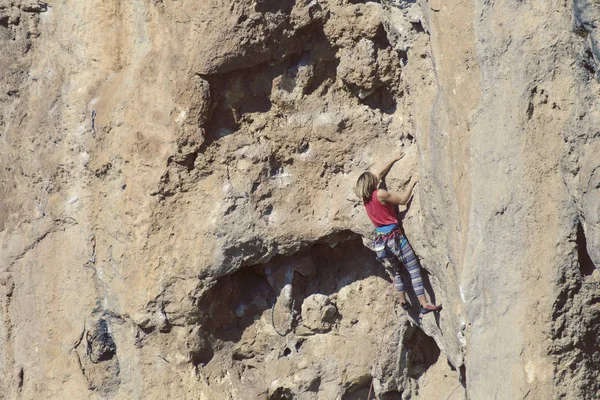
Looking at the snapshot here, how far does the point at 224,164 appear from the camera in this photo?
17.7ft

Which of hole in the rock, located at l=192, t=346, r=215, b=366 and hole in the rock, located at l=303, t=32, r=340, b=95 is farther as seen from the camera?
hole in the rock, located at l=192, t=346, r=215, b=366

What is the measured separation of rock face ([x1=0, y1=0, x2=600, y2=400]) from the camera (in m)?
4.05

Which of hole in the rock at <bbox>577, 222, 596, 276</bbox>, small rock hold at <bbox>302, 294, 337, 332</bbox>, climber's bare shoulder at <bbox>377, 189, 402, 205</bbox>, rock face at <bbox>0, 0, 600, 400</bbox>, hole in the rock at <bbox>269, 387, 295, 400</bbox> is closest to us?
hole in the rock at <bbox>577, 222, 596, 276</bbox>

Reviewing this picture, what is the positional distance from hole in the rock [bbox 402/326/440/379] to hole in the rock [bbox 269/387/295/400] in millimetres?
837

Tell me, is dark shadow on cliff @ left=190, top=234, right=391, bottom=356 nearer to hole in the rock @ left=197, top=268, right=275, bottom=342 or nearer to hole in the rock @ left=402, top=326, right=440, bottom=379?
hole in the rock @ left=197, top=268, right=275, bottom=342

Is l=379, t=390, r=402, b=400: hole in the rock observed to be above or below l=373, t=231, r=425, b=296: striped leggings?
below

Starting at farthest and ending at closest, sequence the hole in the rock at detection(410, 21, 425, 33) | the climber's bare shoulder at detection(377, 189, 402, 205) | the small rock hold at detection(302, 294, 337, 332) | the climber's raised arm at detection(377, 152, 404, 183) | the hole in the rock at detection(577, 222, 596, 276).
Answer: the small rock hold at detection(302, 294, 337, 332), the climber's raised arm at detection(377, 152, 404, 183), the climber's bare shoulder at detection(377, 189, 402, 205), the hole in the rock at detection(410, 21, 425, 33), the hole in the rock at detection(577, 222, 596, 276)

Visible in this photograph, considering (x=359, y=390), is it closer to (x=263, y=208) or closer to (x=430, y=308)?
(x=430, y=308)

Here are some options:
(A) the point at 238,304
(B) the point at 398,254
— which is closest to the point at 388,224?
(B) the point at 398,254

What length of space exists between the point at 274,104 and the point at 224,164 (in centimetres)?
51

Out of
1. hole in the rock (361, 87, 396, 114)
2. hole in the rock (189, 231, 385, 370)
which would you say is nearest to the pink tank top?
hole in the rock (189, 231, 385, 370)

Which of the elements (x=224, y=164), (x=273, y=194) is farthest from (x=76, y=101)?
(x=273, y=194)

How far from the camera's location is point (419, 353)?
5723 millimetres

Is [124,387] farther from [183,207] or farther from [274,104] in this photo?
[274,104]
